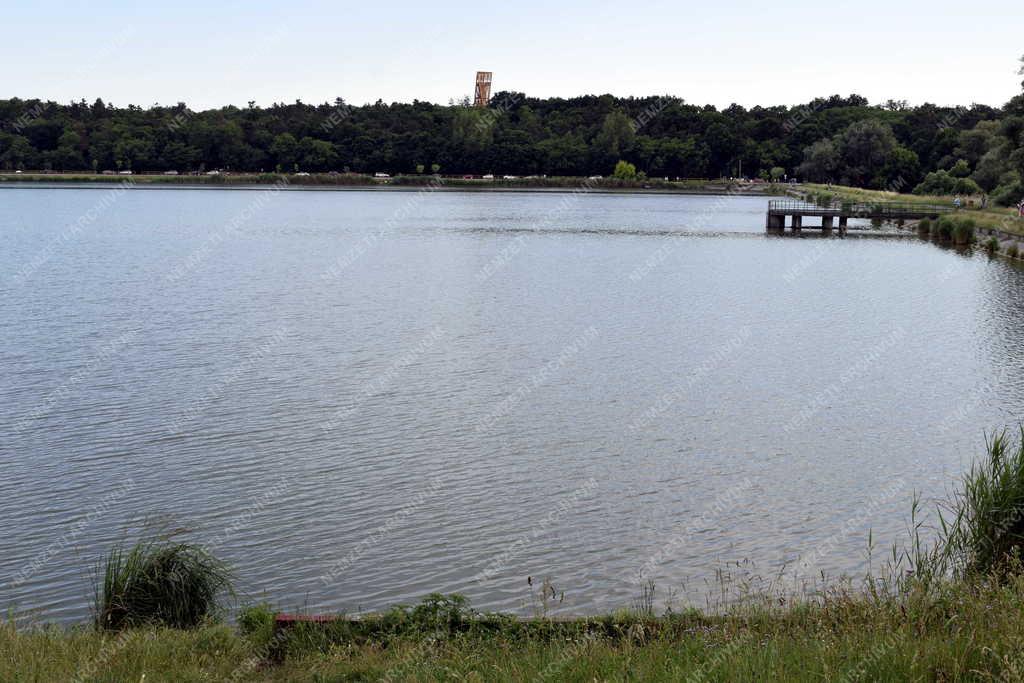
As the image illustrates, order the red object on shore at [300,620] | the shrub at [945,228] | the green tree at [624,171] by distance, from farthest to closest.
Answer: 1. the green tree at [624,171]
2. the shrub at [945,228]
3. the red object on shore at [300,620]

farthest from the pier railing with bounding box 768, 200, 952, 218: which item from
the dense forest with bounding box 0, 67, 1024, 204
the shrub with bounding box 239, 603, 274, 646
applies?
the dense forest with bounding box 0, 67, 1024, 204

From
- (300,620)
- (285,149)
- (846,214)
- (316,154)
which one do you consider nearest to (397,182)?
(316,154)

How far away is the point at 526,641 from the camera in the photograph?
8.50m

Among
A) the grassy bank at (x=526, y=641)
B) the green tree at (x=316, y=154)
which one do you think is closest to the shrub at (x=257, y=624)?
the grassy bank at (x=526, y=641)

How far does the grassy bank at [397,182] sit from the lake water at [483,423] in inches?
5516

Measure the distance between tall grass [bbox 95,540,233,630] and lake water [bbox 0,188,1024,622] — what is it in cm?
116

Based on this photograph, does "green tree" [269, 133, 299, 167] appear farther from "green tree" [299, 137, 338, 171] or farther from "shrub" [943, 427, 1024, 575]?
"shrub" [943, 427, 1024, 575]

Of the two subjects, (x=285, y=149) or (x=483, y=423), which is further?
(x=285, y=149)

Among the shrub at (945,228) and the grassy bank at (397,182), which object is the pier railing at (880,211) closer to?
the shrub at (945,228)

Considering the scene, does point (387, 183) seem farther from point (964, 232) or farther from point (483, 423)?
point (483, 423)

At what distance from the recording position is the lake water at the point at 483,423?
42.0 feet

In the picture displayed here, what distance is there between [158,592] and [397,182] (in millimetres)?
183111

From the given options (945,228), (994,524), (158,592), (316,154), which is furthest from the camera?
(316,154)

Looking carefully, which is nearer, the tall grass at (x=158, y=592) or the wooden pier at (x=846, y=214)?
the tall grass at (x=158, y=592)
